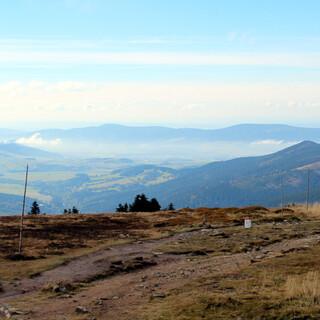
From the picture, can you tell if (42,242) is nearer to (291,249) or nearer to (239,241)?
(239,241)

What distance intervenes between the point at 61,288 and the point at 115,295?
283 centimetres

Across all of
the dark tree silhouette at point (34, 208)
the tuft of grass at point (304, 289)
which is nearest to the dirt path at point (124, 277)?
the tuft of grass at point (304, 289)

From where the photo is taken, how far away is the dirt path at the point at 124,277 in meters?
19.8

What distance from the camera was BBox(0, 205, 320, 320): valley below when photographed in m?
18.7

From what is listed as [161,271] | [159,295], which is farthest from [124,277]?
[159,295]

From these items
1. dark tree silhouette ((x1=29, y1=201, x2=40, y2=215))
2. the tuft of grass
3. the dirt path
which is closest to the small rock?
the dirt path

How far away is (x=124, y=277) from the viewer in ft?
85.4

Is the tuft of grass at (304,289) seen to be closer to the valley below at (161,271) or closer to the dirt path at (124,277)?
the valley below at (161,271)

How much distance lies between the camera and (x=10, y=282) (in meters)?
25.8

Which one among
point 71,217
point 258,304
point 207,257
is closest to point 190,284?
point 258,304

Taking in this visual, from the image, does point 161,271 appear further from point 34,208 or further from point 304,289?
point 34,208

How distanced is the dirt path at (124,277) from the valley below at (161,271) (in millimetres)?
40

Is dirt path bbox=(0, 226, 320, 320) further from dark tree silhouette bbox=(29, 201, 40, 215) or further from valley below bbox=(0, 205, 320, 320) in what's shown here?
dark tree silhouette bbox=(29, 201, 40, 215)

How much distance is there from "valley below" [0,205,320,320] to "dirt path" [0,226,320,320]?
→ 0.13 feet
